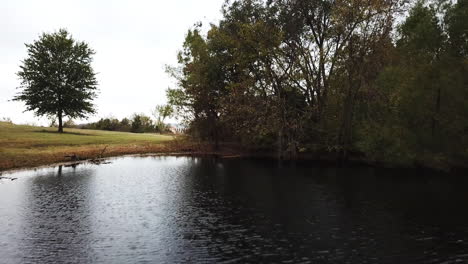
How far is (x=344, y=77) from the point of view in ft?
166

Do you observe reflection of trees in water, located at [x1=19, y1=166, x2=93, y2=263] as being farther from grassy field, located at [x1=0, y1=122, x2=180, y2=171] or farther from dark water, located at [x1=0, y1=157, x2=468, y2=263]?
grassy field, located at [x1=0, y1=122, x2=180, y2=171]

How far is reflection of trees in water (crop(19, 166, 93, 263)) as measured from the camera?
51.8 ft

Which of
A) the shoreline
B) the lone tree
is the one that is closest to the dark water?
the shoreline

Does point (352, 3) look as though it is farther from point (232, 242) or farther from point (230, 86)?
point (232, 242)

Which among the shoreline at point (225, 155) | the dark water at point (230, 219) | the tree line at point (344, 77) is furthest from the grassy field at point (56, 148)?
the tree line at point (344, 77)

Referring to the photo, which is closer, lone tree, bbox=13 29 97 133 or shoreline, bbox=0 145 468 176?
shoreline, bbox=0 145 468 176

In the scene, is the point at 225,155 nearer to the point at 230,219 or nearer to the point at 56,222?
the point at 230,219

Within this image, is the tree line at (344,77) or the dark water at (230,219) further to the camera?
the tree line at (344,77)

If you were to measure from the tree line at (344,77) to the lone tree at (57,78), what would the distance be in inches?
927

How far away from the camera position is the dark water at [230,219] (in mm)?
15953

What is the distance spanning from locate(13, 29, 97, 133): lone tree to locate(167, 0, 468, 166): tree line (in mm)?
23543

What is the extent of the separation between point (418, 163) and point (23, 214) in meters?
42.9

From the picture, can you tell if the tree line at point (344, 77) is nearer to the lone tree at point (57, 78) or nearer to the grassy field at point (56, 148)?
the grassy field at point (56, 148)

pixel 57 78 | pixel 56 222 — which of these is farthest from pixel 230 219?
pixel 57 78
